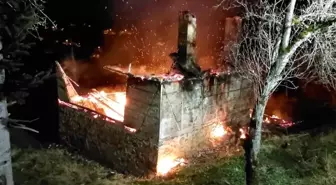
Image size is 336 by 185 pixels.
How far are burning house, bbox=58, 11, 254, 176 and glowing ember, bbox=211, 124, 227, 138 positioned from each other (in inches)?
1.3

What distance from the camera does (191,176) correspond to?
502 inches

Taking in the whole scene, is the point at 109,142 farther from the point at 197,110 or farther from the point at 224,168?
the point at 224,168

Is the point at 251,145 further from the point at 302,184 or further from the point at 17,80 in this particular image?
the point at 17,80

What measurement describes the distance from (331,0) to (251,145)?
5181mm

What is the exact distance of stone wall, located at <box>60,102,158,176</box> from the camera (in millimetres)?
13844

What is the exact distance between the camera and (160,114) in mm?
12953

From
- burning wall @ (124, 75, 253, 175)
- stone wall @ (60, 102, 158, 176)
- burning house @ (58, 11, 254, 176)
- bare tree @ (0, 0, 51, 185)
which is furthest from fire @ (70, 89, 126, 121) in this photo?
bare tree @ (0, 0, 51, 185)

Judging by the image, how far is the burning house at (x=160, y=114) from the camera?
1325 centimetres

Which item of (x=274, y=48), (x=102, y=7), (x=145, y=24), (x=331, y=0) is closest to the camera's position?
(x=331, y=0)

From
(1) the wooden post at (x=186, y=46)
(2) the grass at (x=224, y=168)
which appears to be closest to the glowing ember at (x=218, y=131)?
(2) the grass at (x=224, y=168)

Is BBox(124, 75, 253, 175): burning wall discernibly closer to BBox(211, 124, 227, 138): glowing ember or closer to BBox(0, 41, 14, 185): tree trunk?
BBox(211, 124, 227, 138): glowing ember

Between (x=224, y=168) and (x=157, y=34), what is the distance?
1135cm

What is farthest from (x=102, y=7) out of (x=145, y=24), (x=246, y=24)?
(x=246, y=24)

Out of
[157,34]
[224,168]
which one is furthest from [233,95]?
[157,34]
